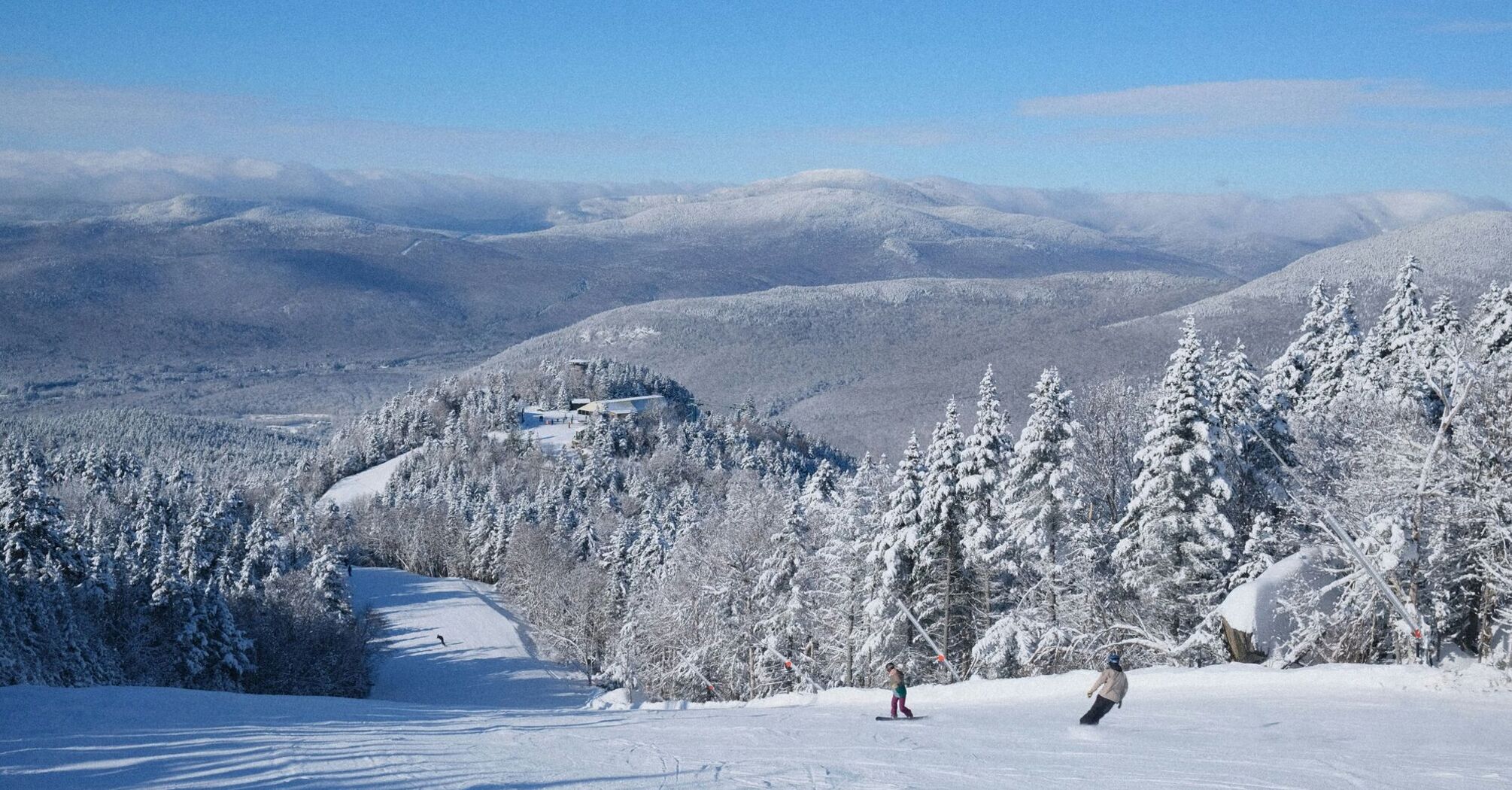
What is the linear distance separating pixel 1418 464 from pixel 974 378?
532 feet

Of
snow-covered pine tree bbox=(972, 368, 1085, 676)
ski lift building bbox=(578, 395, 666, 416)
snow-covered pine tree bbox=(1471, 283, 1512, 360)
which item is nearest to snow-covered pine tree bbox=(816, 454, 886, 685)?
snow-covered pine tree bbox=(972, 368, 1085, 676)

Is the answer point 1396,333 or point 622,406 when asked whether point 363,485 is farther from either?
point 1396,333

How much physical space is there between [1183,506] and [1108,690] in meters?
10.1

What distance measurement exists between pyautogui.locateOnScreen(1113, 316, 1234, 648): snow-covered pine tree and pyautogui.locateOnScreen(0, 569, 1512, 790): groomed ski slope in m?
5.17

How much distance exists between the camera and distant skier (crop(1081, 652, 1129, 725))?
630 inches

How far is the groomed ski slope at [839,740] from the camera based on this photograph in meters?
12.8

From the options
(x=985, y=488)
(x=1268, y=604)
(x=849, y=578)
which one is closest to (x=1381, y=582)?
(x=1268, y=604)

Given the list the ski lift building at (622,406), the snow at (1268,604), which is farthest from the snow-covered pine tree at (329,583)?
the ski lift building at (622,406)

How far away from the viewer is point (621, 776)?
13227 mm

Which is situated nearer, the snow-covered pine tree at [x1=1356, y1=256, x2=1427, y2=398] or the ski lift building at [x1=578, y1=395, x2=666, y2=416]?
the snow-covered pine tree at [x1=1356, y1=256, x2=1427, y2=398]

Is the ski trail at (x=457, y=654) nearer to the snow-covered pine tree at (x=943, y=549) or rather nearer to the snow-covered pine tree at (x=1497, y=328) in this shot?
the snow-covered pine tree at (x=943, y=549)

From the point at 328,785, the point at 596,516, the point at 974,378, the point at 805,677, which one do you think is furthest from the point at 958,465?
the point at 974,378

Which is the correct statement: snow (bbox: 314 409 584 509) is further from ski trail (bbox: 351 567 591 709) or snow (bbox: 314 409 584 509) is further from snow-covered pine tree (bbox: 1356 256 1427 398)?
snow-covered pine tree (bbox: 1356 256 1427 398)

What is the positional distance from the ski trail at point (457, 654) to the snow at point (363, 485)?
1362 inches
